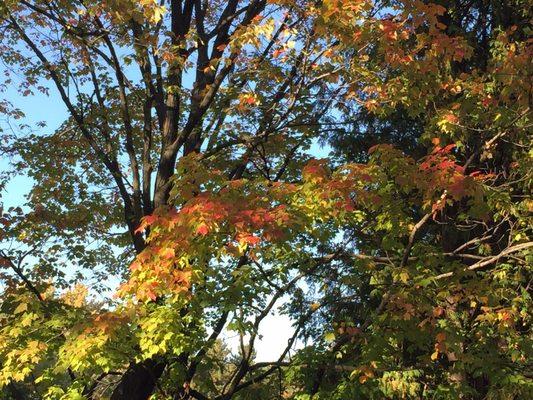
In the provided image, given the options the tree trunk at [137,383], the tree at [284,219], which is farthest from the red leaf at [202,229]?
the tree trunk at [137,383]

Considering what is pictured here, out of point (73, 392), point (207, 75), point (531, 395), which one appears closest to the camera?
point (73, 392)

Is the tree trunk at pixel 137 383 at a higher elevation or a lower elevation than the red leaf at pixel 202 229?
lower

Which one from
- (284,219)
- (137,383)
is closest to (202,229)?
(284,219)

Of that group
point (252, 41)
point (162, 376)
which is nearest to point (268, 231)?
point (252, 41)

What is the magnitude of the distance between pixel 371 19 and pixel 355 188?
2.05 m

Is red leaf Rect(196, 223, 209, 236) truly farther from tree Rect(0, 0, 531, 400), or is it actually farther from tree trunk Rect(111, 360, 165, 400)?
tree trunk Rect(111, 360, 165, 400)

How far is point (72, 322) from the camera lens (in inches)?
198

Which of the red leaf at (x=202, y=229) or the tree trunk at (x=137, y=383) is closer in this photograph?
the red leaf at (x=202, y=229)

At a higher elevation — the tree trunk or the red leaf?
the red leaf

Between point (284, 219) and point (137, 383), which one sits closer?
point (284, 219)

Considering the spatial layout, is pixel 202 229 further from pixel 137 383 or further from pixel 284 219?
pixel 137 383

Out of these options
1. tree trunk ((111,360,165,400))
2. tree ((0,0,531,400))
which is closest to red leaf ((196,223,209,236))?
tree ((0,0,531,400))

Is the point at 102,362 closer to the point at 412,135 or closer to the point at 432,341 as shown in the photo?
the point at 432,341

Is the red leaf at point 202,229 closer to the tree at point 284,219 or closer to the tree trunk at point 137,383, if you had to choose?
the tree at point 284,219
